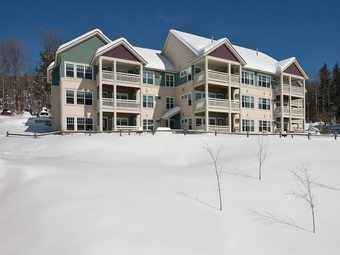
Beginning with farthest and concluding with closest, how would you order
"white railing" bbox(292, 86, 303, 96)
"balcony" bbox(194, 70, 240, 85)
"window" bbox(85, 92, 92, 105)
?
"white railing" bbox(292, 86, 303, 96), "balcony" bbox(194, 70, 240, 85), "window" bbox(85, 92, 92, 105)

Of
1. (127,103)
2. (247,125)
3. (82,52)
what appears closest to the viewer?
(127,103)

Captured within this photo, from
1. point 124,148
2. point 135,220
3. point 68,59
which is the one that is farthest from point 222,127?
point 135,220

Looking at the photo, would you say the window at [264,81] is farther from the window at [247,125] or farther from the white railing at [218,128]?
the white railing at [218,128]

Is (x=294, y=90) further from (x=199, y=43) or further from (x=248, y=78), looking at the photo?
(x=199, y=43)

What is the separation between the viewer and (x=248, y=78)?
36.2 meters

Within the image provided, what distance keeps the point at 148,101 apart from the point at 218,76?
29.8 feet

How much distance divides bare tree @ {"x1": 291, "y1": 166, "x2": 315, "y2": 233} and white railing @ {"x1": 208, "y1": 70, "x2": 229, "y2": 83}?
64.6ft

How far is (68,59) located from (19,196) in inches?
879

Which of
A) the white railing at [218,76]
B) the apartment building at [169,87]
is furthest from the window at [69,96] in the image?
the white railing at [218,76]

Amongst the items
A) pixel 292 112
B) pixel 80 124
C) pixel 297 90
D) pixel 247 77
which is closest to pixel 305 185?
pixel 80 124

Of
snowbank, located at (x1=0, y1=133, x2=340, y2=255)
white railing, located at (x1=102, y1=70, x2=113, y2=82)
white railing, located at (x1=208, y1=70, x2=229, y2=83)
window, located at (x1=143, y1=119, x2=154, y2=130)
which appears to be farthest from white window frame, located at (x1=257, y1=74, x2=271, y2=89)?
snowbank, located at (x1=0, y1=133, x2=340, y2=255)

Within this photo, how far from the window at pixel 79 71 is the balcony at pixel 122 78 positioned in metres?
2.51

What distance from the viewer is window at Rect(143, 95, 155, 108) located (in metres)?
33.0

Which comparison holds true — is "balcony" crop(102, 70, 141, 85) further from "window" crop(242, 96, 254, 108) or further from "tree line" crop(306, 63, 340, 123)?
"tree line" crop(306, 63, 340, 123)
